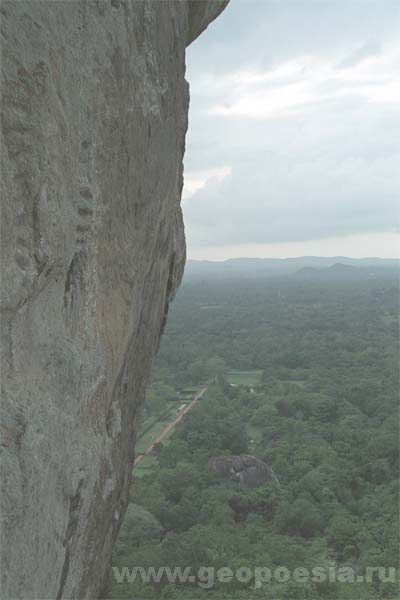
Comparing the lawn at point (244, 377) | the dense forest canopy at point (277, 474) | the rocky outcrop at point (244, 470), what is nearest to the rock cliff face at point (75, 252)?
the dense forest canopy at point (277, 474)

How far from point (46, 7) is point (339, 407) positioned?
2619 centimetres

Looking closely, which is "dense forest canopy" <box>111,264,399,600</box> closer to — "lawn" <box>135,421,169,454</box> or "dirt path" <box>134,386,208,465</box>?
"lawn" <box>135,421,169,454</box>

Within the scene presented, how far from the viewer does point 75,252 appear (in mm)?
2631

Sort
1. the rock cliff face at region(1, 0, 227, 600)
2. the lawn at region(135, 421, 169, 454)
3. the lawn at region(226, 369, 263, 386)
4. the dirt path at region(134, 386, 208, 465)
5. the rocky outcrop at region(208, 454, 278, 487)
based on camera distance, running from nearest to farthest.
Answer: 1. the rock cliff face at region(1, 0, 227, 600)
2. the rocky outcrop at region(208, 454, 278, 487)
3. the dirt path at region(134, 386, 208, 465)
4. the lawn at region(135, 421, 169, 454)
5. the lawn at region(226, 369, 263, 386)

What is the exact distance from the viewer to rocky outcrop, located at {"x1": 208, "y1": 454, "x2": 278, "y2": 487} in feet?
59.4

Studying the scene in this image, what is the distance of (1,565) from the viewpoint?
2.05 m

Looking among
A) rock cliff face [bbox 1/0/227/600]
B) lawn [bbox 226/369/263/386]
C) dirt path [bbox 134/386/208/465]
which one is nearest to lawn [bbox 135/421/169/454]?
dirt path [bbox 134/386/208/465]

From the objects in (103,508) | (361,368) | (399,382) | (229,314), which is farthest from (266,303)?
(103,508)

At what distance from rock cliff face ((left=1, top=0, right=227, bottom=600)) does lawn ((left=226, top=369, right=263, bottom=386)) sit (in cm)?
3265

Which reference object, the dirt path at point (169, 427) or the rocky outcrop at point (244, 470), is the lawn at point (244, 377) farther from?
the rocky outcrop at point (244, 470)

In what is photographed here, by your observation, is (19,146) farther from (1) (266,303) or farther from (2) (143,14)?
(1) (266,303)

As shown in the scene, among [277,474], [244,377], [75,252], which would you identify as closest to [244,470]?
[277,474]

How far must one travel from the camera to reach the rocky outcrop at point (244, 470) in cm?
1809

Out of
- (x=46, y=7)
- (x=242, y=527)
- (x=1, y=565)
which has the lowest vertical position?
(x=242, y=527)
